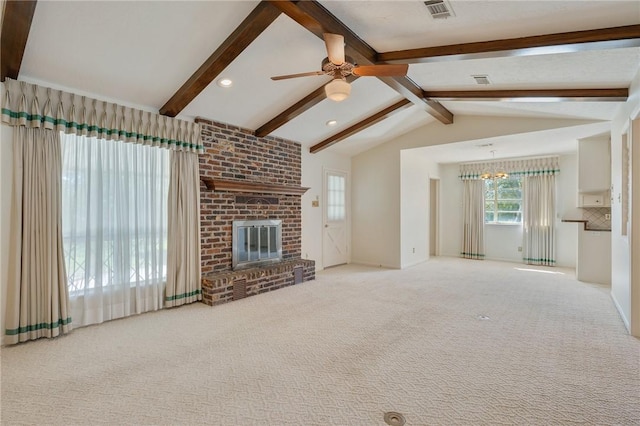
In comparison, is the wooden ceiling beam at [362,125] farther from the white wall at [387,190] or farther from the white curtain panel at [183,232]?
the white curtain panel at [183,232]

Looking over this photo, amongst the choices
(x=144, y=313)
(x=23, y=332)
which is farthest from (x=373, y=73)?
(x=23, y=332)

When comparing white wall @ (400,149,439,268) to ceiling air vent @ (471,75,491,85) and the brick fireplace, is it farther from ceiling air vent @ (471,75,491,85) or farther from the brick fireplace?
ceiling air vent @ (471,75,491,85)

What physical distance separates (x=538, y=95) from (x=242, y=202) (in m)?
4.35

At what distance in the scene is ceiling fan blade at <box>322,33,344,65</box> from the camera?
2521 mm

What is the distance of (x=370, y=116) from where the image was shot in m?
5.46

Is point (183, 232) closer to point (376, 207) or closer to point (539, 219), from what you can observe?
point (376, 207)

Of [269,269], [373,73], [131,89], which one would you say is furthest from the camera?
[269,269]

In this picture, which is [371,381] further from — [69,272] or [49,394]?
[69,272]

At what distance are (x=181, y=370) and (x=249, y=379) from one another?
59 cm

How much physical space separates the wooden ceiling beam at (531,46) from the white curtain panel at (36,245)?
3689 mm

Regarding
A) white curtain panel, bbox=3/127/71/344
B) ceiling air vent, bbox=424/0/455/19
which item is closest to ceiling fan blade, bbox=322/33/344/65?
ceiling air vent, bbox=424/0/455/19

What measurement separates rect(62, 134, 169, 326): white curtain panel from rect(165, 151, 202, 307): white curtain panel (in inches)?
4.1

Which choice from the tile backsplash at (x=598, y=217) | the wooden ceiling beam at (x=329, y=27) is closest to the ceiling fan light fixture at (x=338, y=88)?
the wooden ceiling beam at (x=329, y=27)

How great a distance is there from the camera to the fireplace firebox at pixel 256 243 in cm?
482
